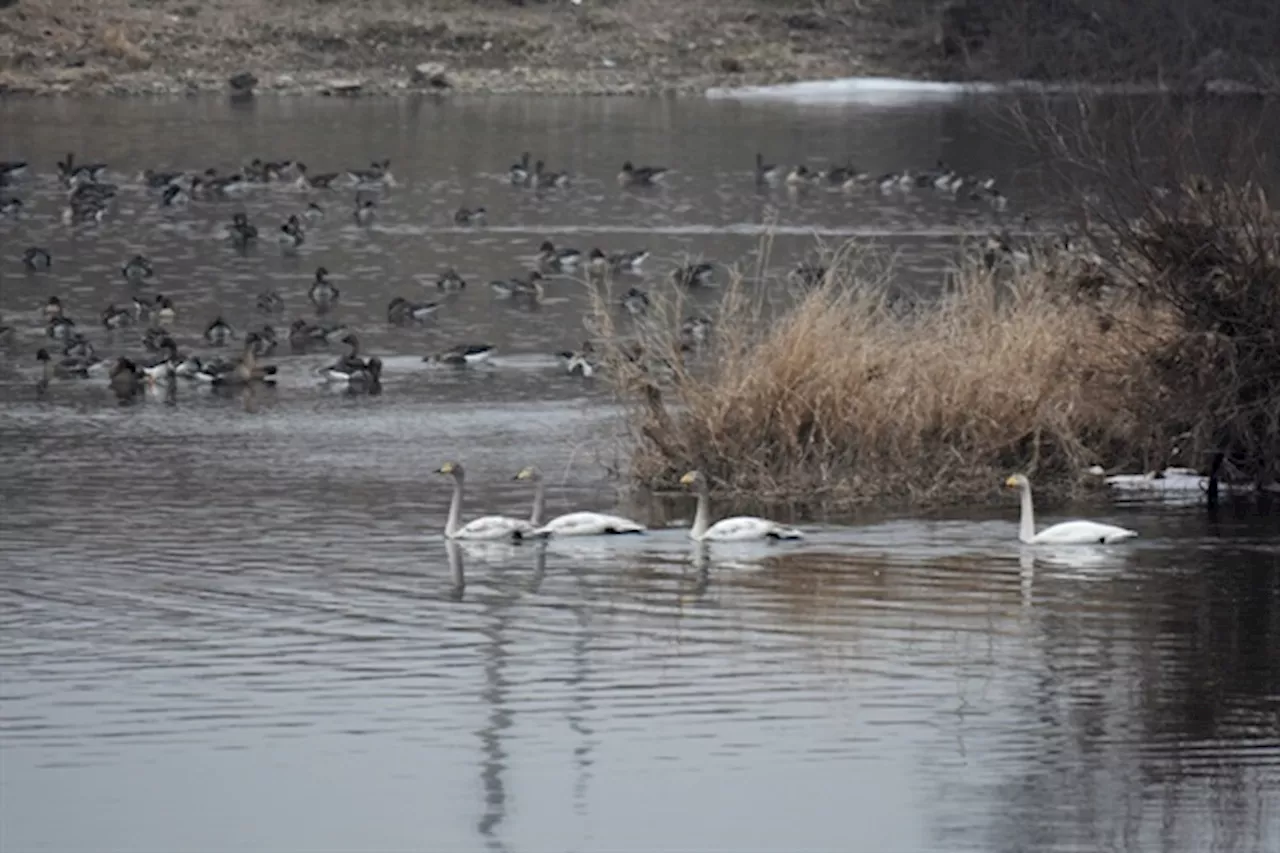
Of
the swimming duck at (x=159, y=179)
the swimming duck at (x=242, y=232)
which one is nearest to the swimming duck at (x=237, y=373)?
the swimming duck at (x=242, y=232)

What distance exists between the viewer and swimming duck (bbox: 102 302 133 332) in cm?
3033

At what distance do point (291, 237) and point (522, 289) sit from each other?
5.99 m

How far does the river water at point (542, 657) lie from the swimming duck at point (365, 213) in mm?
14619

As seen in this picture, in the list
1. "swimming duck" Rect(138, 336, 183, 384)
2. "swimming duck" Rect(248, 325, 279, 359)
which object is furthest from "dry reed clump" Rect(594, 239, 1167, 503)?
"swimming duck" Rect(248, 325, 279, 359)

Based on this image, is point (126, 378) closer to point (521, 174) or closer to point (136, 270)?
point (136, 270)

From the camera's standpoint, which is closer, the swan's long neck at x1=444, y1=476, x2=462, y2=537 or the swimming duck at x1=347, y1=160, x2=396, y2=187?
the swan's long neck at x1=444, y1=476, x2=462, y2=537

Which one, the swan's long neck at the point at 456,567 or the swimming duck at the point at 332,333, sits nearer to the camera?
the swan's long neck at the point at 456,567

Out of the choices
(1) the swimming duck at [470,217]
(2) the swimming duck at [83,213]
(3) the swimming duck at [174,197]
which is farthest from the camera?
(3) the swimming duck at [174,197]

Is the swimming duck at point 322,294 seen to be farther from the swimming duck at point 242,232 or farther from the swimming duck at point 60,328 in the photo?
the swimming duck at point 242,232

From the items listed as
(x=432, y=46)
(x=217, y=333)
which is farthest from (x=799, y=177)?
(x=432, y=46)

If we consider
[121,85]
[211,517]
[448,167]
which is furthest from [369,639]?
[121,85]

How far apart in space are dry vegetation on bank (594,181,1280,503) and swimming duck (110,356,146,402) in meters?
7.10

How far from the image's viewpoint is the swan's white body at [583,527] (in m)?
18.3

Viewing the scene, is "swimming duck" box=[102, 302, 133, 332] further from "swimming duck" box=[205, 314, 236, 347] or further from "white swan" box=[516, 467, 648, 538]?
"white swan" box=[516, 467, 648, 538]
